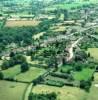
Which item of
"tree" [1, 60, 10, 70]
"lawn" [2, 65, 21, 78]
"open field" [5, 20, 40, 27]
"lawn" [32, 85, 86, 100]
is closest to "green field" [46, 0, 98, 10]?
"open field" [5, 20, 40, 27]

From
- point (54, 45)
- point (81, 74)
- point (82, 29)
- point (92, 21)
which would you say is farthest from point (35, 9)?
point (81, 74)

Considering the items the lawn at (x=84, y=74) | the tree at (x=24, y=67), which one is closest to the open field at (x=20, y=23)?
the tree at (x=24, y=67)

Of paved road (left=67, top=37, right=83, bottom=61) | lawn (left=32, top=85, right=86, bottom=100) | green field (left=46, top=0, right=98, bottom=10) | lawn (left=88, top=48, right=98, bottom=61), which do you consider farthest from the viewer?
green field (left=46, top=0, right=98, bottom=10)

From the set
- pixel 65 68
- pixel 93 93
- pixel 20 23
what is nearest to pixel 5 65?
pixel 65 68

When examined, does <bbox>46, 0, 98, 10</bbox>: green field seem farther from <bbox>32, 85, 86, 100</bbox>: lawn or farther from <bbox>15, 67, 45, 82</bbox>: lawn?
<bbox>32, 85, 86, 100</bbox>: lawn

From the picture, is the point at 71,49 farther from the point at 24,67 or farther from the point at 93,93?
the point at 93,93

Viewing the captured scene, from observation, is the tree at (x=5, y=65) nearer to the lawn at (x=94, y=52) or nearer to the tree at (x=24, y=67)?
the tree at (x=24, y=67)
